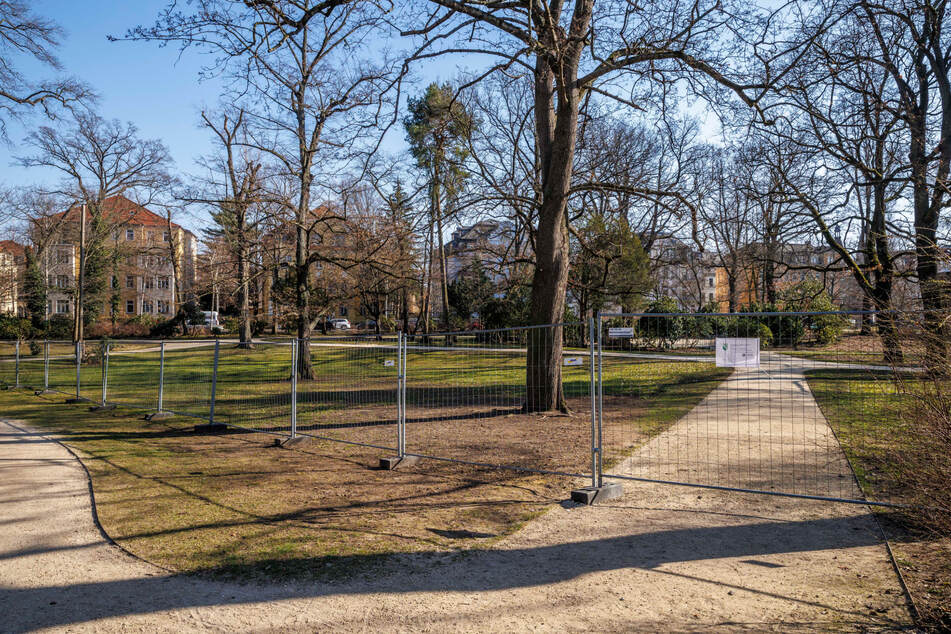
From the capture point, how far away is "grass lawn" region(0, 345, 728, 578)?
517 centimetres

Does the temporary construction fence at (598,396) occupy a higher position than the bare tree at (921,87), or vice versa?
the bare tree at (921,87)

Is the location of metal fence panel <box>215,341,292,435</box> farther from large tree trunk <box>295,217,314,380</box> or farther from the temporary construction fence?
large tree trunk <box>295,217,314,380</box>

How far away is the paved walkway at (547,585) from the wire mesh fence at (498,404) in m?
2.86

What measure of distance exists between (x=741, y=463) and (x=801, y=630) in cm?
453

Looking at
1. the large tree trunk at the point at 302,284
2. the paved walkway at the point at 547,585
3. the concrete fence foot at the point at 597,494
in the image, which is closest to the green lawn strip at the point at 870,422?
the paved walkway at the point at 547,585

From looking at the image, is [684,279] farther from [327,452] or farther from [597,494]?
[597,494]

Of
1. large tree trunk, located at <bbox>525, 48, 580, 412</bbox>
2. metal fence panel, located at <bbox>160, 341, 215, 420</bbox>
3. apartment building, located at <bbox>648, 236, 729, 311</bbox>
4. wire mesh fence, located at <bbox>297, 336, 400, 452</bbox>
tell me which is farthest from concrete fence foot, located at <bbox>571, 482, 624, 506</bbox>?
apartment building, located at <bbox>648, 236, 729, 311</bbox>

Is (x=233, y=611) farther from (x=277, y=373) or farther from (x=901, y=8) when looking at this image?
(x=901, y=8)

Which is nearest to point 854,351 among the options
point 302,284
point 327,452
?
point 327,452

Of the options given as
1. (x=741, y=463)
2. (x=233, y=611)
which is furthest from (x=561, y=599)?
(x=741, y=463)

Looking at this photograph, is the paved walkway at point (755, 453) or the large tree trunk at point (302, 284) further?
the large tree trunk at point (302, 284)

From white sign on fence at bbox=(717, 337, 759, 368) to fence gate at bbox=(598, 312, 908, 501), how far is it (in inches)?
0.4

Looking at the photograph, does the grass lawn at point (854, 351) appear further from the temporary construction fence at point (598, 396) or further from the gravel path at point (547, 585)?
the gravel path at point (547, 585)

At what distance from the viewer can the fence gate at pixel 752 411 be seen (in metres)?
6.30
